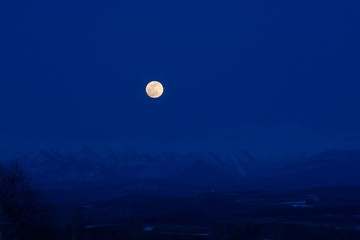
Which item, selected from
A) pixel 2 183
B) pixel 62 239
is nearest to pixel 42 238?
pixel 2 183

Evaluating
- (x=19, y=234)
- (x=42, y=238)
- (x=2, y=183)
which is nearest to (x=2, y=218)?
(x=2, y=183)

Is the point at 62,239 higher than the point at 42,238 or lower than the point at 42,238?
higher

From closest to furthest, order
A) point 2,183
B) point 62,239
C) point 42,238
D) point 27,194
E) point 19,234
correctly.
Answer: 1. point 2,183
2. point 27,194
3. point 19,234
4. point 42,238
5. point 62,239

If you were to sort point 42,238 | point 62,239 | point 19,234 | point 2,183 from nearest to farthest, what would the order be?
point 2,183
point 19,234
point 42,238
point 62,239

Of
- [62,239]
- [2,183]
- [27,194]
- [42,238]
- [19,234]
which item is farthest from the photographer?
[62,239]

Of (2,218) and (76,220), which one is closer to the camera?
(2,218)

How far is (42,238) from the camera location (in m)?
61.0

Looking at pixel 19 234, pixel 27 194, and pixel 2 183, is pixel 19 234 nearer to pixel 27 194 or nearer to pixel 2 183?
pixel 27 194

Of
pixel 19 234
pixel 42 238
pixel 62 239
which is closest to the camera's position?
pixel 19 234

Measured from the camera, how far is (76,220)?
63.8 meters

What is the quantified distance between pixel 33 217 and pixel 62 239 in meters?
124

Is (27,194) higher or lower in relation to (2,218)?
higher

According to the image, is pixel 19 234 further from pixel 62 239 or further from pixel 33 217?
pixel 62 239

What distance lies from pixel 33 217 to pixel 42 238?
6811mm
